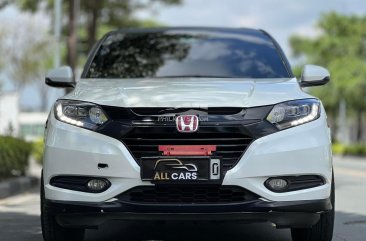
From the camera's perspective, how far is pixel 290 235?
575cm

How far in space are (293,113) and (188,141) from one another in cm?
76

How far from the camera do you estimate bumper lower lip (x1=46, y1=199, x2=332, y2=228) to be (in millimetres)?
4109

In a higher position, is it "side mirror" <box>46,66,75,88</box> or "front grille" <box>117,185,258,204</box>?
"side mirror" <box>46,66,75,88</box>

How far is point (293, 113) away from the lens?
429 cm

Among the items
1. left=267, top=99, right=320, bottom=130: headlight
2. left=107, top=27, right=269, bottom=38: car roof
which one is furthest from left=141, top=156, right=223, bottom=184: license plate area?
left=107, top=27, right=269, bottom=38: car roof

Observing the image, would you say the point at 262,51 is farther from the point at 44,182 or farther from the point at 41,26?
the point at 41,26

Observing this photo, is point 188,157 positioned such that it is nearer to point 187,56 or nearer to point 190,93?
point 190,93

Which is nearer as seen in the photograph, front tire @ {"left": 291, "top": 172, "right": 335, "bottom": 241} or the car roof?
front tire @ {"left": 291, "top": 172, "right": 335, "bottom": 241}

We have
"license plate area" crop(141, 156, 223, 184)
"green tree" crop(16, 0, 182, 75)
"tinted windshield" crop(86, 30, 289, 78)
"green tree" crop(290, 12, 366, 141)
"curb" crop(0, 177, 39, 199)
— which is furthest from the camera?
"green tree" crop(290, 12, 366, 141)

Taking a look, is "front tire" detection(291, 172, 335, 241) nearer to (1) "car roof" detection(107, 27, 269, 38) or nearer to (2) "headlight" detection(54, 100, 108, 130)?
(2) "headlight" detection(54, 100, 108, 130)

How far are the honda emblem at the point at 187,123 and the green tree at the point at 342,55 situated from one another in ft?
121

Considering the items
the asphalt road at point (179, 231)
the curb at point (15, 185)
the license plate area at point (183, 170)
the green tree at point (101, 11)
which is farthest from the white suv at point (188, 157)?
the green tree at point (101, 11)

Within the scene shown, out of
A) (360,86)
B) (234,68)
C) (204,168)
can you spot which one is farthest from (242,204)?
(360,86)

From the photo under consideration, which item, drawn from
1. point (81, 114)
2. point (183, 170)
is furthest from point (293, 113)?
point (81, 114)
